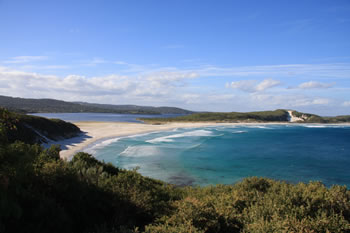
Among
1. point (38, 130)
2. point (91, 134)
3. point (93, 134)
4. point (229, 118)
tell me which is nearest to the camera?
point (38, 130)

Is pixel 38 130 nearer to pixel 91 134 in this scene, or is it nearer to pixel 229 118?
pixel 91 134

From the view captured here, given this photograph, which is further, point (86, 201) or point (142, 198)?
point (142, 198)

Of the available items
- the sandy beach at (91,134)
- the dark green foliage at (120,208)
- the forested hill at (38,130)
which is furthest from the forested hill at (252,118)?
the dark green foliage at (120,208)

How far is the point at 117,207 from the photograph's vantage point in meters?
5.83

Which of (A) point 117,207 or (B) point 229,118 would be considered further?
(B) point 229,118

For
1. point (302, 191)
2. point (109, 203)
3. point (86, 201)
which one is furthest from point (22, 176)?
point (302, 191)

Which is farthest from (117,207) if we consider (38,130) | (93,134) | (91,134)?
(93,134)

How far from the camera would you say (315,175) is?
20.1m

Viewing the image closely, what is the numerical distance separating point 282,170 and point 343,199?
55.0 feet

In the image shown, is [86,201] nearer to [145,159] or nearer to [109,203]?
[109,203]

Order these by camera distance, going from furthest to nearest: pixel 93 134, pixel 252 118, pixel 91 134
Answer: pixel 252 118 < pixel 93 134 < pixel 91 134

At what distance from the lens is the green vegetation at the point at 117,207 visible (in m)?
4.45

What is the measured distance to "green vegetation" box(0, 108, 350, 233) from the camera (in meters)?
4.45

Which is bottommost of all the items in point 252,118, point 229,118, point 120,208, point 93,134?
point 93,134
